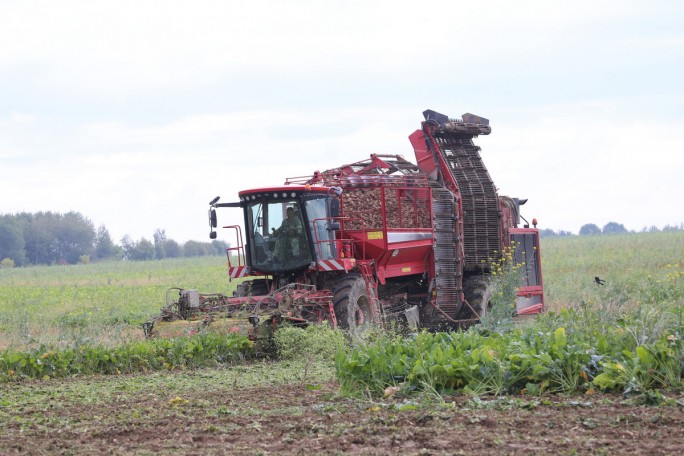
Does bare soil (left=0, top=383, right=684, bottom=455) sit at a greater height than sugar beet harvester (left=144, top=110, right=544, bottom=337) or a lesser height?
lesser

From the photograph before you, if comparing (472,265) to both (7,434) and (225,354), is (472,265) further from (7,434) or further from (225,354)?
(7,434)

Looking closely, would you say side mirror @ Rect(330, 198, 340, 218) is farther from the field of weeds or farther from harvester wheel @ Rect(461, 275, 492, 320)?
harvester wheel @ Rect(461, 275, 492, 320)

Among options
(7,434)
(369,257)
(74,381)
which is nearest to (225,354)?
(74,381)

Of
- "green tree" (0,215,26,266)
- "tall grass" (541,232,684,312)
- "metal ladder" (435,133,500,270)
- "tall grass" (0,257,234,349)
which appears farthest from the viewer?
"green tree" (0,215,26,266)

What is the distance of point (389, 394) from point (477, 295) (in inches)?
380

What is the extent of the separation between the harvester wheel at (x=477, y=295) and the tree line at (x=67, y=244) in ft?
248

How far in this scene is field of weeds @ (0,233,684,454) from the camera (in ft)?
21.2

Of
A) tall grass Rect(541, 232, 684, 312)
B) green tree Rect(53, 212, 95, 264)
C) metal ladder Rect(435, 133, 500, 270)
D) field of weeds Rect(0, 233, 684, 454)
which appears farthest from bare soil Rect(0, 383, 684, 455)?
green tree Rect(53, 212, 95, 264)

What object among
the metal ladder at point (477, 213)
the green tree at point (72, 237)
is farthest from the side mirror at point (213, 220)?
the green tree at point (72, 237)

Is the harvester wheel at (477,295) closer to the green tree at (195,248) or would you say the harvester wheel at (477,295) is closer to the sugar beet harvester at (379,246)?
the sugar beet harvester at (379,246)

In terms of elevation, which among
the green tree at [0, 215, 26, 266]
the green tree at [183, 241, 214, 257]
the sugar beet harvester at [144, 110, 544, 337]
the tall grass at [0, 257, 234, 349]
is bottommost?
the tall grass at [0, 257, 234, 349]

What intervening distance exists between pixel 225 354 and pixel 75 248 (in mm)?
94172

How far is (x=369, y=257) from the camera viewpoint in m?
16.1

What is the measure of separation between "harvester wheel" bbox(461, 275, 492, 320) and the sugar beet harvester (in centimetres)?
2
